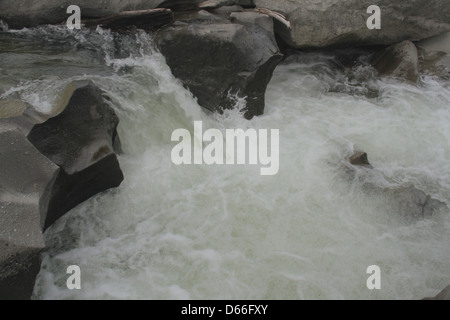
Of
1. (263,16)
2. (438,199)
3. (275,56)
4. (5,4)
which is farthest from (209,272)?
(5,4)

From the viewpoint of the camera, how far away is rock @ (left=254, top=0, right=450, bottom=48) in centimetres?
659

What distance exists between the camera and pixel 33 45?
19.1 ft

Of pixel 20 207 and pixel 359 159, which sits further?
pixel 359 159

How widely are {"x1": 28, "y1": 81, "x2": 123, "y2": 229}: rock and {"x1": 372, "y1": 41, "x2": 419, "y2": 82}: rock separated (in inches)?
205

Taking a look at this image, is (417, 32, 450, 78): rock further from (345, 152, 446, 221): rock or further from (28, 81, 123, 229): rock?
(28, 81, 123, 229): rock

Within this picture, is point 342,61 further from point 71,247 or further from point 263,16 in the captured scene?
point 71,247

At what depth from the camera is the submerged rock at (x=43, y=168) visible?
295 centimetres

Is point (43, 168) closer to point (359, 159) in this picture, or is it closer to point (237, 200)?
point (237, 200)

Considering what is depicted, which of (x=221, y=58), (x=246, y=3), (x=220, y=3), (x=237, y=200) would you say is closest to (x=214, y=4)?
(x=220, y=3)

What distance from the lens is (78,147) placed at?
13.0 feet

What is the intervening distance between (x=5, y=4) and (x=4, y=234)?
4.65 metres

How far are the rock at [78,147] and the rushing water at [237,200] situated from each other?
0.24 meters

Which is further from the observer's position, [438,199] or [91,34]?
[91,34]

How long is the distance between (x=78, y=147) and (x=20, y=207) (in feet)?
3.44
